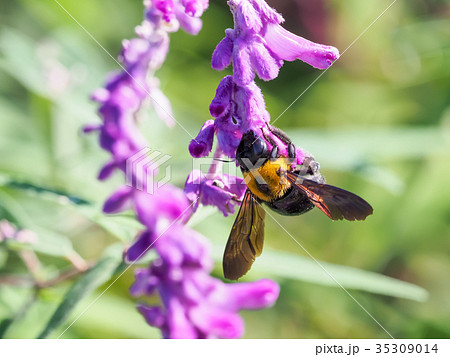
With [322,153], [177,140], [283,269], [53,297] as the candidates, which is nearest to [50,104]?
[177,140]

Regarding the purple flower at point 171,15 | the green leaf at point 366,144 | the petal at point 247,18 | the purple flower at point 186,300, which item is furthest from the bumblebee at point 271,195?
the green leaf at point 366,144

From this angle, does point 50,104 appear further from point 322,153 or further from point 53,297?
point 322,153

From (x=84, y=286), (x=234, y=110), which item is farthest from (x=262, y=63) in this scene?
(x=84, y=286)

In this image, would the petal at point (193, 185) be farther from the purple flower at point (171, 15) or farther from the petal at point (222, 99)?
the purple flower at point (171, 15)

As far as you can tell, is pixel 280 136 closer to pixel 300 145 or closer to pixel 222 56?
pixel 222 56

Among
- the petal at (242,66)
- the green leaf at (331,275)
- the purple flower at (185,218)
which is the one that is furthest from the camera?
the green leaf at (331,275)

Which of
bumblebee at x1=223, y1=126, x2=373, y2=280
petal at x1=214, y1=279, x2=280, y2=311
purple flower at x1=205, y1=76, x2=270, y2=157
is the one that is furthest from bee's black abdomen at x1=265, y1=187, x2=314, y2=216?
purple flower at x1=205, y1=76, x2=270, y2=157
